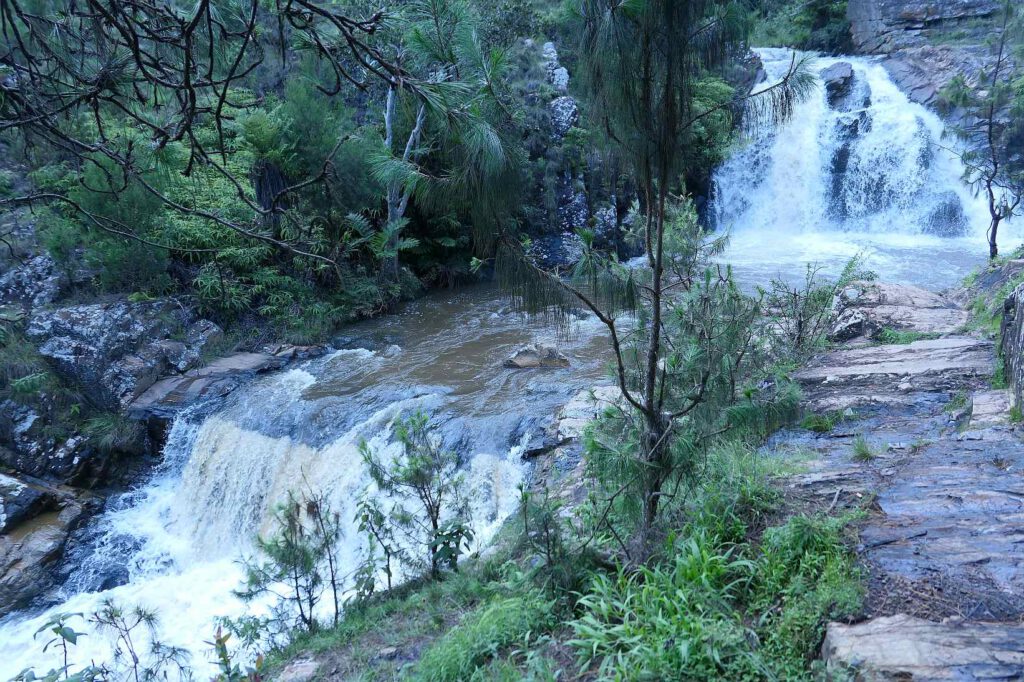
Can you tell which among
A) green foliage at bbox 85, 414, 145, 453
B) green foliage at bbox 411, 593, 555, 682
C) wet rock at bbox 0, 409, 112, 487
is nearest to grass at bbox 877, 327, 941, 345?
green foliage at bbox 411, 593, 555, 682

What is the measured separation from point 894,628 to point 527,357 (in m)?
7.59

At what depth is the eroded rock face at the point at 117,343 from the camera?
1040 centimetres

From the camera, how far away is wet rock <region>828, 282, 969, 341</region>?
7.82 m

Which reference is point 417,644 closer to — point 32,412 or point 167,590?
point 167,590

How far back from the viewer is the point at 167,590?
7746mm

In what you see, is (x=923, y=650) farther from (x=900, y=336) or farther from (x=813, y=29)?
(x=813, y=29)

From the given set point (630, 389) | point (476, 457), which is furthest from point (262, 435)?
point (630, 389)

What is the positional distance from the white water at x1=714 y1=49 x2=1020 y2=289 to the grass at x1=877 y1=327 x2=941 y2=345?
518 centimetres

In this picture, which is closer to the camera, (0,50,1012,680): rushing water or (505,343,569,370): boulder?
(0,50,1012,680): rushing water

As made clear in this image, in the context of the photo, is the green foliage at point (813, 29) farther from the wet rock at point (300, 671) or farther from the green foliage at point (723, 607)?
the wet rock at point (300, 671)

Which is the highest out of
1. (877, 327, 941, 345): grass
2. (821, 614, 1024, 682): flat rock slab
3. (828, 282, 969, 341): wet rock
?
(828, 282, 969, 341): wet rock

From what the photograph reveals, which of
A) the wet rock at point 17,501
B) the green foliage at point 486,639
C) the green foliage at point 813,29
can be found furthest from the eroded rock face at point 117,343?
the green foliage at point 813,29

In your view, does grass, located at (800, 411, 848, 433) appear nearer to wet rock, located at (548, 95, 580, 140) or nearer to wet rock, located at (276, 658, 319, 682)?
wet rock, located at (276, 658, 319, 682)

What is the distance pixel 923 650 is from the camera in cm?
258
